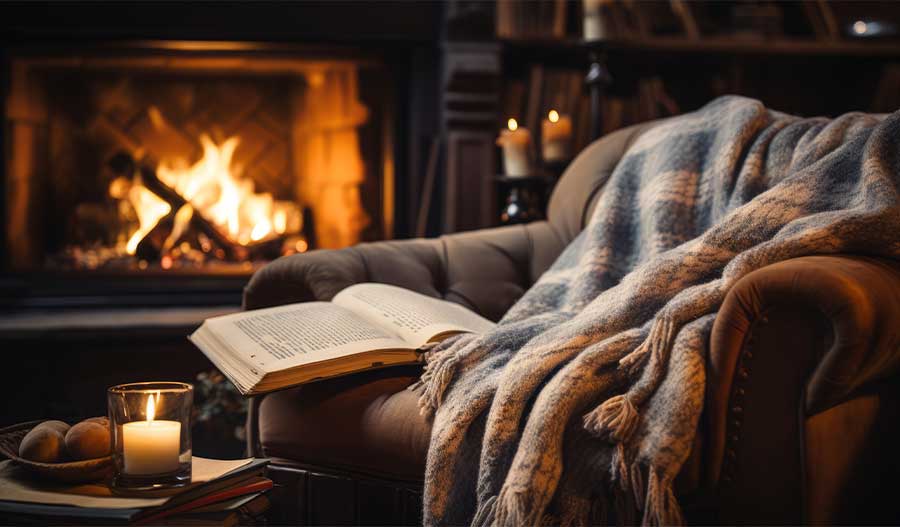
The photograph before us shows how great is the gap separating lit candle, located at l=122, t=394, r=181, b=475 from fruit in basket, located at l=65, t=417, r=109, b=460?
49 millimetres

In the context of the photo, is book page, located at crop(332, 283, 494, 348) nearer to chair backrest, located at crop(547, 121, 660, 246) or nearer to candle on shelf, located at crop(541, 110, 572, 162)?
chair backrest, located at crop(547, 121, 660, 246)

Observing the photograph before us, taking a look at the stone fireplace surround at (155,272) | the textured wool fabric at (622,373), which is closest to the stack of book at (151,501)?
the textured wool fabric at (622,373)

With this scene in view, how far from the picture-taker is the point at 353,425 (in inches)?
49.7

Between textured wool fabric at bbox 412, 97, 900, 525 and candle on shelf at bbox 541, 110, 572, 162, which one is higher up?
candle on shelf at bbox 541, 110, 572, 162

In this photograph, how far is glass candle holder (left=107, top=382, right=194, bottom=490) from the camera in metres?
0.87

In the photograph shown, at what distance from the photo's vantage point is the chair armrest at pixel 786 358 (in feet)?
3.03

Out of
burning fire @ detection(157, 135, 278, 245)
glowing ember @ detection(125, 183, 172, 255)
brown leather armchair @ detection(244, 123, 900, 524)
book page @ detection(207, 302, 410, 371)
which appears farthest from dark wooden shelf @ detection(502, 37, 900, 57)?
brown leather armchair @ detection(244, 123, 900, 524)

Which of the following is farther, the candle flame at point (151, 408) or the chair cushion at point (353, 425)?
the chair cushion at point (353, 425)

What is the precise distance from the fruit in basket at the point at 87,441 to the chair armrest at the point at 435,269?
0.67 m

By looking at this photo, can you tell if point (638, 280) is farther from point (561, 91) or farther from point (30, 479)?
point (561, 91)

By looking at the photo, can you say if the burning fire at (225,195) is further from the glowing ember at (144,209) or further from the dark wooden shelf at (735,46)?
→ the dark wooden shelf at (735,46)

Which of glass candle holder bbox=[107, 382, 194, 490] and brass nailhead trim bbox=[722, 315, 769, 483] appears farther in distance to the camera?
brass nailhead trim bbox=[722, 315, 769, 483]

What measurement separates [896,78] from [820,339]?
7.88 feet

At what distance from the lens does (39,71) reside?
8.87ft
